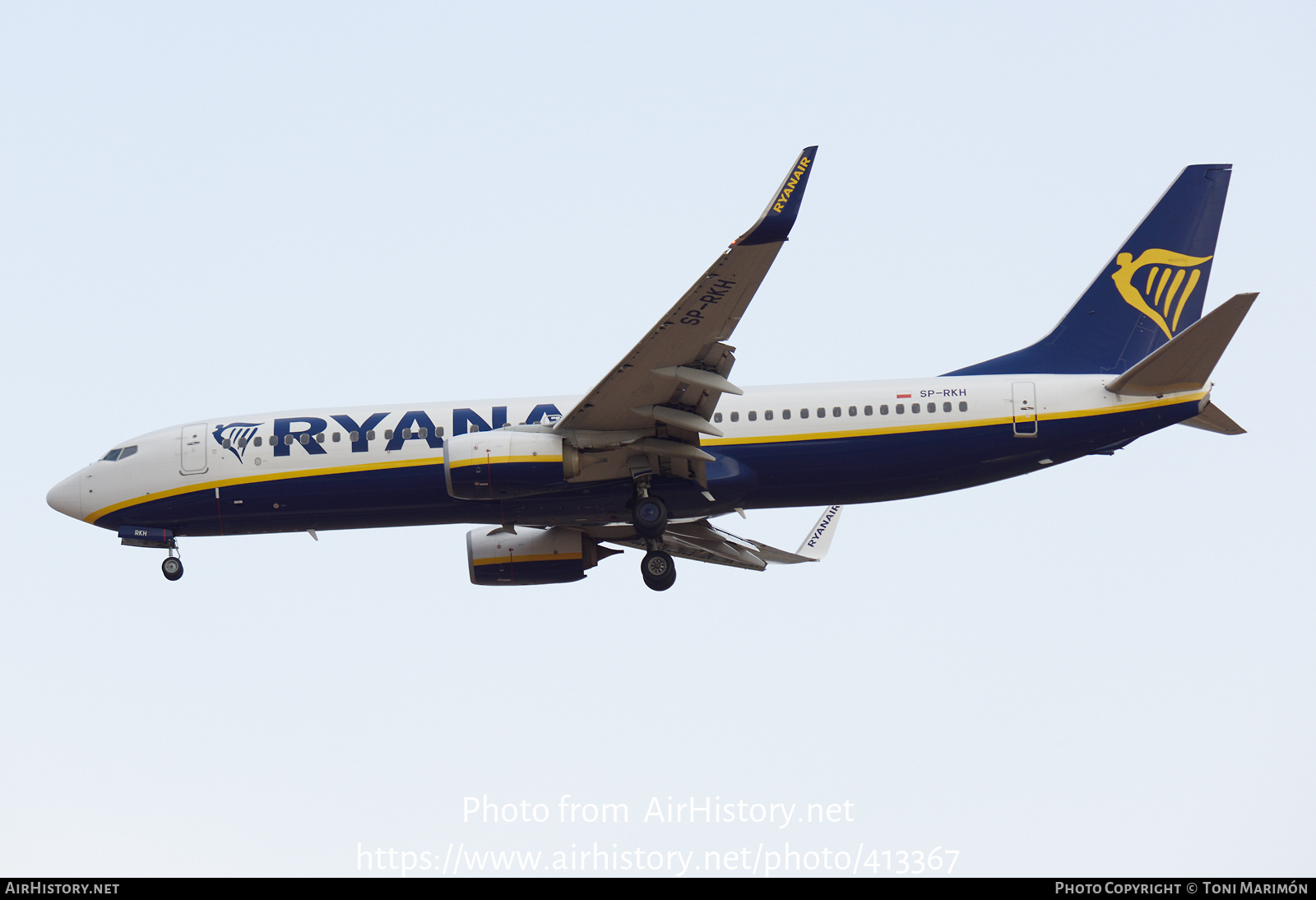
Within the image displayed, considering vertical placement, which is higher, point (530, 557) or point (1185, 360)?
point (1185, 360)

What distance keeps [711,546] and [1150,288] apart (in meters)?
10.6

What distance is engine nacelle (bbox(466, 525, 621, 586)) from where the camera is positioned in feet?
97.1

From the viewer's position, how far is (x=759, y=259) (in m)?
20.6

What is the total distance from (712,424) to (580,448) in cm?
244

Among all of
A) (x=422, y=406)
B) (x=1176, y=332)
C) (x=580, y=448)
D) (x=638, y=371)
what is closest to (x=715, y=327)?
(x=638, y=371)

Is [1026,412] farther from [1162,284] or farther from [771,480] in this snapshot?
[1162,284]

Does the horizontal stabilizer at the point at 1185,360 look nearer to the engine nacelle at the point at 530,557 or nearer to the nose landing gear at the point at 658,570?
the nose landing gear at the point at 658,570

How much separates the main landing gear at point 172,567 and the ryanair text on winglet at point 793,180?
1515 centimetres

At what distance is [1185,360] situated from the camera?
978 inches

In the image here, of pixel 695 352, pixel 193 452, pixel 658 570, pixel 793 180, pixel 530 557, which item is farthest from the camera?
pixel 530 557

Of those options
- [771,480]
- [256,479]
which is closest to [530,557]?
[256,479]

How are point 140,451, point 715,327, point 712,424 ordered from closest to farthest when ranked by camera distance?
1. point 715,327
2. point 712,424
3. point 140,451

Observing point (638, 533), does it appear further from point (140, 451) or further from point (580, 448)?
point (140, 451)

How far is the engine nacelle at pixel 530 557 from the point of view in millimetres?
29594
